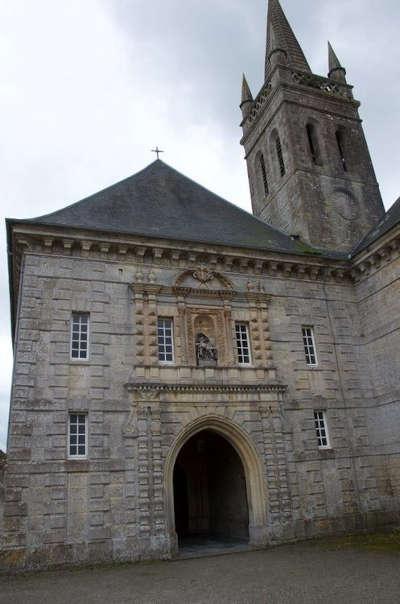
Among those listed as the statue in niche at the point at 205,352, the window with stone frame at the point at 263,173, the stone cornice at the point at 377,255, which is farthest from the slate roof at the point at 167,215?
the window with stone frame at the point at 263,173

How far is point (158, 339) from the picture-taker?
15.1 meters

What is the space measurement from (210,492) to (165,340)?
750 centimetres

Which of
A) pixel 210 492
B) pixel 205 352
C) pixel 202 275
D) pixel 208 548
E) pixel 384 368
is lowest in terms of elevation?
pixel 208 548

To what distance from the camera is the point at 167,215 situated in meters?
17.8

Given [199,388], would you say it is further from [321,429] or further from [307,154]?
[307,154]

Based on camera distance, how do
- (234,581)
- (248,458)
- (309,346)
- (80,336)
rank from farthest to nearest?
1. (309,346)
2. (248,458)
3. (80,336)
4. (234,581)

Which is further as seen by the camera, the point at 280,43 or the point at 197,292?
the point at 280,43

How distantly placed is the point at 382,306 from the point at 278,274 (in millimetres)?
3746

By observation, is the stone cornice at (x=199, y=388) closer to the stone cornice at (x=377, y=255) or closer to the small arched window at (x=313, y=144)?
the stone cornice at (x=377, y=255)

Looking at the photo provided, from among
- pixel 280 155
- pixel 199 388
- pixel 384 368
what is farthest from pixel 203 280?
pixel 280 155

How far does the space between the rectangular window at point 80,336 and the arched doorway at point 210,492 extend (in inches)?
225

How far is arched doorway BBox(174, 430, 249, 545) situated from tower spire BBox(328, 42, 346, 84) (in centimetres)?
1939

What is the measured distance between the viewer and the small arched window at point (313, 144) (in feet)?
72.9

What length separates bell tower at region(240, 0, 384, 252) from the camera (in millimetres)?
20797
